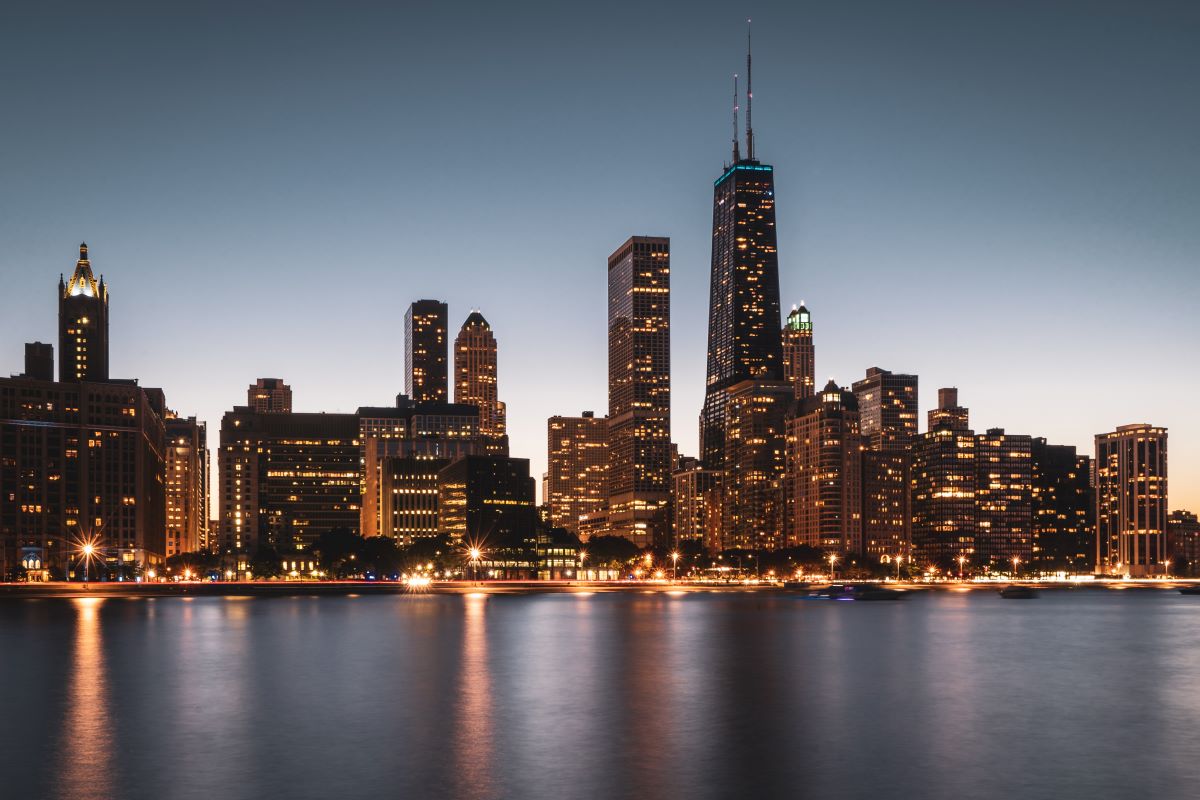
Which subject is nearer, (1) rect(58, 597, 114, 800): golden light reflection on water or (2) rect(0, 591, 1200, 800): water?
(1) rect(58, 597, 114, 800): golden light reflection on water

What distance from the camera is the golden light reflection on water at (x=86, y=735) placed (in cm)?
4797

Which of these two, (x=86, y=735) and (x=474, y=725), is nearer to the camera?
(x=86, y=735)

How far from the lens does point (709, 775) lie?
49.7 m

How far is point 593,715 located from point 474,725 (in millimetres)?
7056

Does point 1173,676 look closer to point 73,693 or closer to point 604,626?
point 604,626

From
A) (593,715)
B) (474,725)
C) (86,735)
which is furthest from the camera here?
(593,715)

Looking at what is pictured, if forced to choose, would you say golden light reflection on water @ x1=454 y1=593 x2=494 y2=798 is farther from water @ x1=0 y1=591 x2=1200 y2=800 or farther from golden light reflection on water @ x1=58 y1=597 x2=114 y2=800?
golden light reflection on water @ x1=58 y1=597 x2=114 y2=800

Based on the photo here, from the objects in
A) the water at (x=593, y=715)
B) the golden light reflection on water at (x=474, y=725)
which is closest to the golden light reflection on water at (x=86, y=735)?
the water at (x=593, y=715)

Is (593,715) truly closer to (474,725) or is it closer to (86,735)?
(474,725)

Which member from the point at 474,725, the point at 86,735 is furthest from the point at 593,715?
the point at 86,735

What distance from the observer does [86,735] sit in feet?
200

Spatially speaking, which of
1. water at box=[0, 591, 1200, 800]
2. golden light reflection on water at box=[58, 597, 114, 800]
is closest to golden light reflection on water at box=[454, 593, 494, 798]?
water at box=[0, 591, 1200, 800]

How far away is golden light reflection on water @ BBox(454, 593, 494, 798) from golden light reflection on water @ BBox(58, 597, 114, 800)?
45.1ft

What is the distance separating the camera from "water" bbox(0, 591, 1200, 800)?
4934cm
